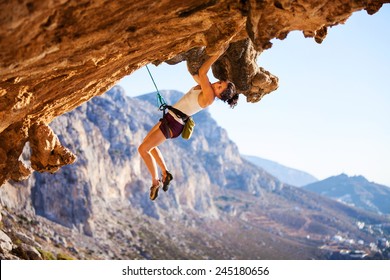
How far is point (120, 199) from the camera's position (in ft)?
291

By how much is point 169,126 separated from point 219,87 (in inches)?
63.7

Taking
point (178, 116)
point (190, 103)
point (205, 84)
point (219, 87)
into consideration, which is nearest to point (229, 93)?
point (219, 87)

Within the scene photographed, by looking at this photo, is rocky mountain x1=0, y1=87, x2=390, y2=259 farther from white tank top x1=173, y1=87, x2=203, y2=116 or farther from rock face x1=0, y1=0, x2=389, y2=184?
white tank top x1=173, y1=87, x2=203, y2=116

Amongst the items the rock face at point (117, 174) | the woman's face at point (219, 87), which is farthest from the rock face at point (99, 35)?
the rock face at point (117, 174)

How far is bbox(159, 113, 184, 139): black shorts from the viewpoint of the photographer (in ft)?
29.9

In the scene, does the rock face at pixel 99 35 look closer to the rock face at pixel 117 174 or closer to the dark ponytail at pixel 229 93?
the dark ponytail at pixel 229 93

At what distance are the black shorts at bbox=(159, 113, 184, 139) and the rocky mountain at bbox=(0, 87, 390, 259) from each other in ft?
28.7

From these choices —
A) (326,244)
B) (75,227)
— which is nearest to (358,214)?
(326,244)

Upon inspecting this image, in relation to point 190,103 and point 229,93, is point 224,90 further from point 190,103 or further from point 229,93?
point 190,103

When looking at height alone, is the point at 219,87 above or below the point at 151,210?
below

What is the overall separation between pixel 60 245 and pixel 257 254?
5684 cm

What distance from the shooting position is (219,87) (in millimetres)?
8750

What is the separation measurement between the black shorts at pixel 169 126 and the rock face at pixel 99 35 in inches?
72.2

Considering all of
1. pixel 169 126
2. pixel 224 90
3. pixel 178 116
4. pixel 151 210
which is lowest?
pixel 169 126
